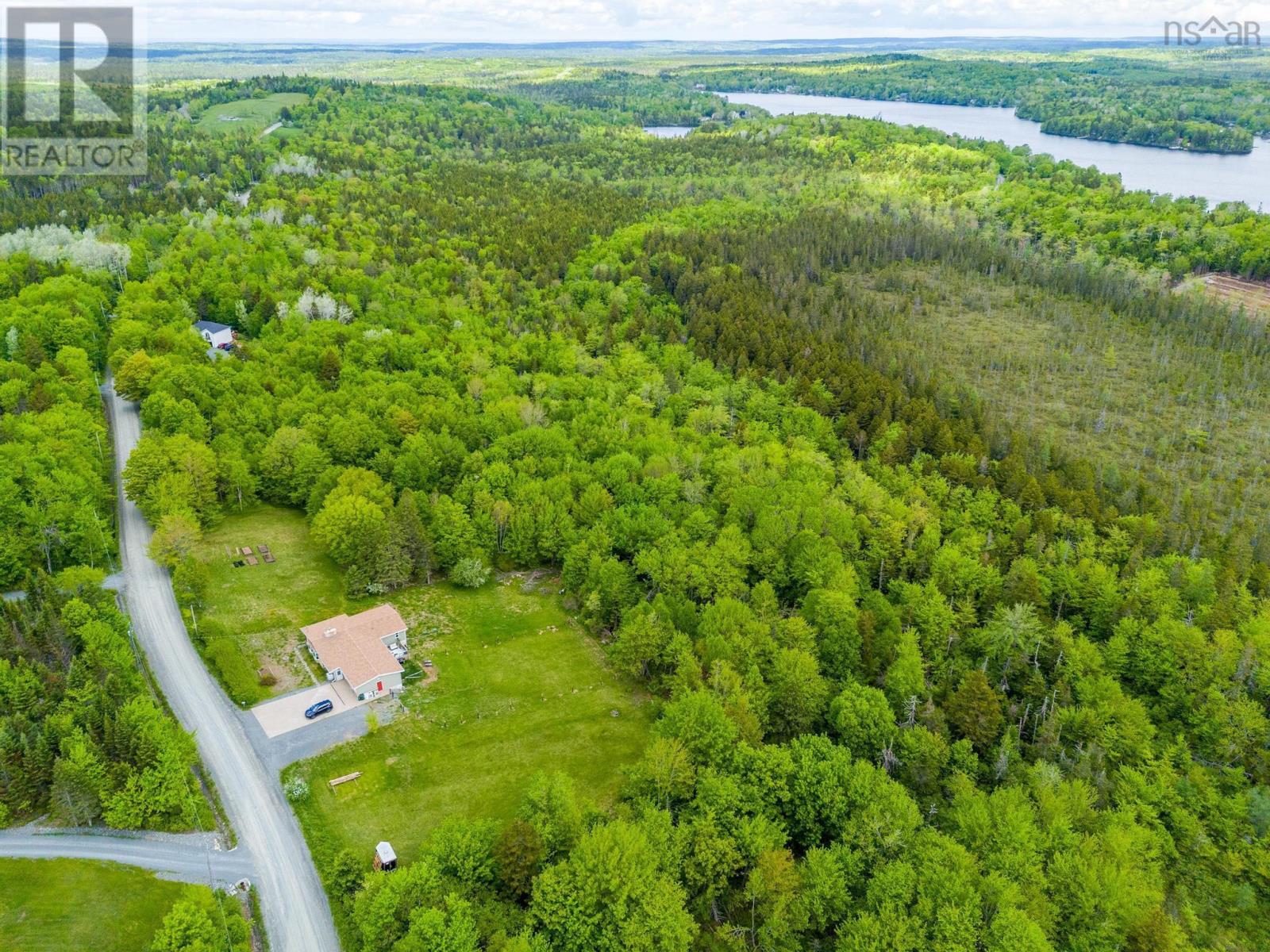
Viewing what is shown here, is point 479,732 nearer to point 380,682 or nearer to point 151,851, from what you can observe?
point 380,682

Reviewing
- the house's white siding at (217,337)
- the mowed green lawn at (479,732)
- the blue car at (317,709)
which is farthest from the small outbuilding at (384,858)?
the house's white siding at (217,337)

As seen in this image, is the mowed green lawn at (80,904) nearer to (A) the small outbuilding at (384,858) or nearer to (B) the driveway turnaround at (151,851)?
(B) the driveway turnaround at (151,851)

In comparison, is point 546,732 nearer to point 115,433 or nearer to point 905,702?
point 905,702

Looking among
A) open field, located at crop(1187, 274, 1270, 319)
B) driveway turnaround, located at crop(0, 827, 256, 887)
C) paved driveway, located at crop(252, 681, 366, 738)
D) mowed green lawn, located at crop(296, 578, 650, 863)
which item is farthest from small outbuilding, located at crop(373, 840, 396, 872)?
open field, located at crop(1187, 274, 1270, 319)

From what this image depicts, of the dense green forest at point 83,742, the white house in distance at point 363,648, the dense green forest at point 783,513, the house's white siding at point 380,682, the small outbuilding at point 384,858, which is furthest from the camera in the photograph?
the white house in distance at point 363,648

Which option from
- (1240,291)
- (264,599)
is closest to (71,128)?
(264,599)

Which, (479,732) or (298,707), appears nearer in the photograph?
(479,732)
